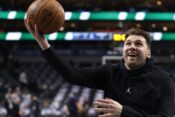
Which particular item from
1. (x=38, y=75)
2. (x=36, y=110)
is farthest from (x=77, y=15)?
(x=38, y=75)

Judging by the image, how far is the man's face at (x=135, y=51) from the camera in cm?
296

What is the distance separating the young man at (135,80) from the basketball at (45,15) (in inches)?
8.7

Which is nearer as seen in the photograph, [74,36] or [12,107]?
[12,107]

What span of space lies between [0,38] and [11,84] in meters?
3.55

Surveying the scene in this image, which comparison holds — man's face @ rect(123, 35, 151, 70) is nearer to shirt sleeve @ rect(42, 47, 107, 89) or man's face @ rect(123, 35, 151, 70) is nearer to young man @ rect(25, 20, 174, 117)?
young man @ rect(25, 20, 174, 117)

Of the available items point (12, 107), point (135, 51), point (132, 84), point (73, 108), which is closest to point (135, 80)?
point (132, 84)

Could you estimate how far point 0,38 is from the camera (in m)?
17.0

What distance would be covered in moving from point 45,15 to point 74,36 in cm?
1389

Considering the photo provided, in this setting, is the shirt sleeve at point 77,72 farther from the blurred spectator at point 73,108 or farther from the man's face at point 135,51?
the blurred spectator at point 73,108

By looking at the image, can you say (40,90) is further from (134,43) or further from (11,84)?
(134,43)

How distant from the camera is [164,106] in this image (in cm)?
287

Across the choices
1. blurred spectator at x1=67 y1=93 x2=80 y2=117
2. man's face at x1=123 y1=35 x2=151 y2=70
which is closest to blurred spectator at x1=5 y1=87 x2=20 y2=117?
blurred spectator at x1=67 y1=93 x2=80 y2=117

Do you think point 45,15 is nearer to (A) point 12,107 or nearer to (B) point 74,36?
(A) point 12,107

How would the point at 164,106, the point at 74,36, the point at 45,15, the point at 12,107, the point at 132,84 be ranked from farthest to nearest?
the point at 74,36 → the point at 12,107 → the point at 45,15 → the point at 132,84 → the point at 164,106
